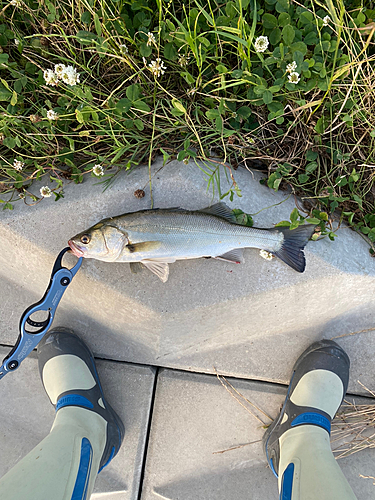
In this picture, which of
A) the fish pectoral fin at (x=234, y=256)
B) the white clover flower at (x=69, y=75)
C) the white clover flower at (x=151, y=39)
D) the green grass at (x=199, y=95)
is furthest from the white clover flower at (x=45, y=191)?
the fish pectoral fin at (x=234, y=256)

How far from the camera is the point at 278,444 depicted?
2.40m

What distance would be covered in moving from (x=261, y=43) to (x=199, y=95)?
53 centimetres

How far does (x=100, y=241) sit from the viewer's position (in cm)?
206

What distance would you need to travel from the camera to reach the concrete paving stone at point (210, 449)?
253cm

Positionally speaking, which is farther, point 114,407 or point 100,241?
point 114,407

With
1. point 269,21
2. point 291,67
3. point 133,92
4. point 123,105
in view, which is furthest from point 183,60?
point 291,67

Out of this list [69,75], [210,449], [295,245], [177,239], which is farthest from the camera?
[210,449]

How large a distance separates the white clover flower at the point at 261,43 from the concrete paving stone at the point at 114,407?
242 centimetres

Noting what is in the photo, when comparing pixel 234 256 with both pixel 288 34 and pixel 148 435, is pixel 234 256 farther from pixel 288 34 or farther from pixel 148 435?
pixel 148 435

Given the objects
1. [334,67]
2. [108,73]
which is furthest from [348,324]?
[108,73]

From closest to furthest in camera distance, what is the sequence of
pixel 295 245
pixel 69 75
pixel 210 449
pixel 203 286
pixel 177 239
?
pixel 69 75 → pixel 177 239 → pixel 295 245 → pixel 203 286 → pixel 210 449

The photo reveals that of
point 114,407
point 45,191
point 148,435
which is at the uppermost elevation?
point 45,191

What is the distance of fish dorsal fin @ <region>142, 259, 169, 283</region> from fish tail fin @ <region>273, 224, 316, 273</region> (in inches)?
31.3

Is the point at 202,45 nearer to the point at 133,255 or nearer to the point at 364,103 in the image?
the point at 364,103
